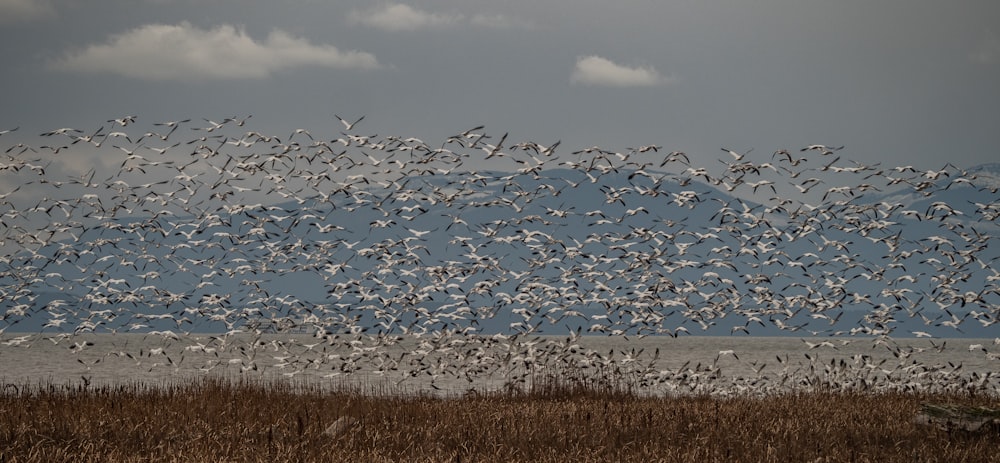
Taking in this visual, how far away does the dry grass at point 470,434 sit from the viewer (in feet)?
34.7

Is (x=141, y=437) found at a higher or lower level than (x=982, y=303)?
lower

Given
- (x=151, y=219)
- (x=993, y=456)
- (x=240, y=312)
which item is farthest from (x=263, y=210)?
(x=993, y=456)

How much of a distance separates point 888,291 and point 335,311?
13.8 meters

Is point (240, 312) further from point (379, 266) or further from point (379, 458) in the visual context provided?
point (379, 458)

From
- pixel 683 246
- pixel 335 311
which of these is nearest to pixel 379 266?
pixel 335 311

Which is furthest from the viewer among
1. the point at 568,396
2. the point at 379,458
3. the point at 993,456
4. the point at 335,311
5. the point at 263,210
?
the point at 335,311

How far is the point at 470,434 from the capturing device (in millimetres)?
12336

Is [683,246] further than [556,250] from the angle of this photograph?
No

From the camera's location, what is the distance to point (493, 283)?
79.8 ft

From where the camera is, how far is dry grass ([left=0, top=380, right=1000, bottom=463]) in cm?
1059

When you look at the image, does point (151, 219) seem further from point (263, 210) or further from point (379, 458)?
point (379, 458)

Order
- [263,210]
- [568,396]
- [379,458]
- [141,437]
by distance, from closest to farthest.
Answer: [379,458], [141,437], [568,396], [263,210]

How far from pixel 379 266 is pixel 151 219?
559 centimetres

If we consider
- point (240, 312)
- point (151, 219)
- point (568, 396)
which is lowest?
point (568, 396)
